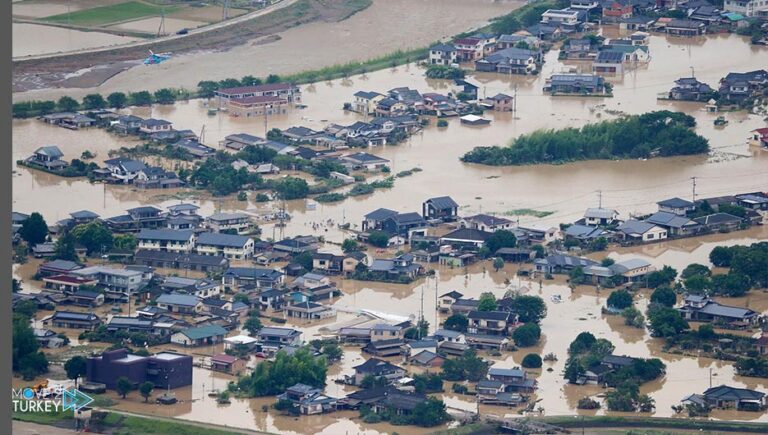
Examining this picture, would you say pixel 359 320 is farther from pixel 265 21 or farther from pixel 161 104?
pixel 265 21

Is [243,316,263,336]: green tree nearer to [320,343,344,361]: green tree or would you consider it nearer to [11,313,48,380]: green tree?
[320,343,344,361]: green tree

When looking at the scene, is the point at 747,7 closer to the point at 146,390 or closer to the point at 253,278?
the point at 253,278

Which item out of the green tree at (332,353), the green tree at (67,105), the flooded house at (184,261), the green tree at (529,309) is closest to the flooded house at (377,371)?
the green tree at (332,353)

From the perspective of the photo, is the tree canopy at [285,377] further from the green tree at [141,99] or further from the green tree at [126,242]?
the green tree at [141,99]

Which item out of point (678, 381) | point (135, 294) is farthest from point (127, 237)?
point (678, 381)

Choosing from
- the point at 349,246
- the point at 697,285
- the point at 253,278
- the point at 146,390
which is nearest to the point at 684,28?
the point at 349,246

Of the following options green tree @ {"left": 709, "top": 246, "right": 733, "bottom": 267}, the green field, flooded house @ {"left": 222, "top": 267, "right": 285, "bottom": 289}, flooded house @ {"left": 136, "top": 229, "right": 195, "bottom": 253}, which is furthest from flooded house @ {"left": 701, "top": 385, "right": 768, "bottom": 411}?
the green field
